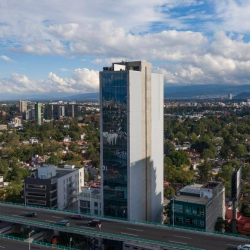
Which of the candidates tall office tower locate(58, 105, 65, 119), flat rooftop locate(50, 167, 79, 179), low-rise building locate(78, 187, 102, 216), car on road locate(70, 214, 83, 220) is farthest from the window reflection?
tall office tower locate(58, 105, 65, 119)

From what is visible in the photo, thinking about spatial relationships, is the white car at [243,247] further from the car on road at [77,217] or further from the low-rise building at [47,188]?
the low-rise building at [47,188]

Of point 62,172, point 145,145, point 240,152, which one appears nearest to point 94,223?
point 145,145

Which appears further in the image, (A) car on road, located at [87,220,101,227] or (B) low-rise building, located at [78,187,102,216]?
(B) low-rise building, located at [78,187,102,216]

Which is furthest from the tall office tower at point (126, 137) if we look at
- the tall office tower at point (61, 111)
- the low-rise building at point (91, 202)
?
the tall office tower at point (61, 111)

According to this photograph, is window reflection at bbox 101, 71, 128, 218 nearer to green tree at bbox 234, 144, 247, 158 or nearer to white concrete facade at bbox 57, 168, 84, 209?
white concrete facade at bbox 57, 168, 84, 209

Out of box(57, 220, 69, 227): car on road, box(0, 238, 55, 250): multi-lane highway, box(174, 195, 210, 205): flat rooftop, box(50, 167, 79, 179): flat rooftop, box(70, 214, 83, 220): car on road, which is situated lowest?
box(0, 238, 55, 250): multi-lane highway

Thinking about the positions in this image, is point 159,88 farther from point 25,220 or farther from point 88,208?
point 25,220

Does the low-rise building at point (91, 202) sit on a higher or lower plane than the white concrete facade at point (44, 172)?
lower
